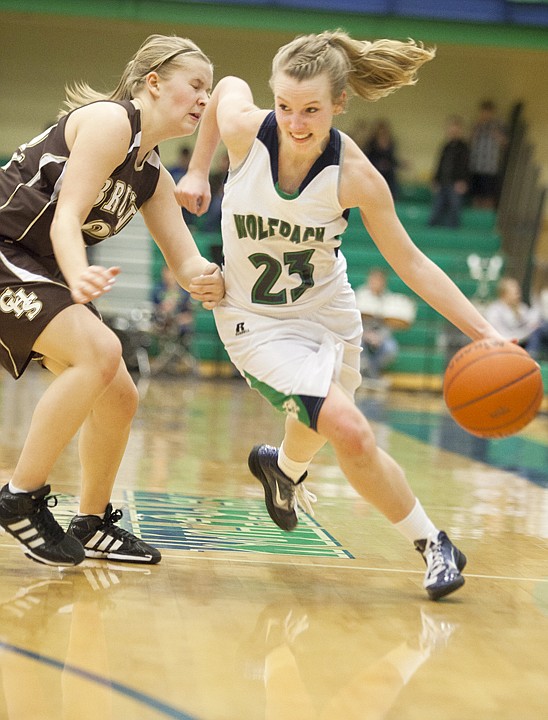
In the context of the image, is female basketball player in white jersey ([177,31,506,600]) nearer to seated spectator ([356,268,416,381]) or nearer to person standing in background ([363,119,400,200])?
seated spectator ([356,268,416,381])

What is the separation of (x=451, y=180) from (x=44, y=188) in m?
12.7

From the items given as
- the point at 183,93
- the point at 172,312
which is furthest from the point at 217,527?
the point at 172,312

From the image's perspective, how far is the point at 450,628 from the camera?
9.32 feet

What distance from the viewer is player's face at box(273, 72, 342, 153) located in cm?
298

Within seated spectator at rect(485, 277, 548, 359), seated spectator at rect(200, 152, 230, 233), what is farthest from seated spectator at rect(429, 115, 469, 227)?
seated spectator at rect(200, 152, 230, 233)

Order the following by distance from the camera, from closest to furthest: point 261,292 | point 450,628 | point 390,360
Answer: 1. point 450,628
2. point 261,292
3. point 390,360

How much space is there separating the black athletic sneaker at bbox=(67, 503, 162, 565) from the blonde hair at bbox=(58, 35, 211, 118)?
132 cm

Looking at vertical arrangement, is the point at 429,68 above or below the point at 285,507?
above

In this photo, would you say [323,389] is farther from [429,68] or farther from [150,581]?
[429,68]

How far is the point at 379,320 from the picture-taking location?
41.8 ft

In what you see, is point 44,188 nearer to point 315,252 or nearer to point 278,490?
point 315,252

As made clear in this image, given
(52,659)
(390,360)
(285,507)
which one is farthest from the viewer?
(390,360)

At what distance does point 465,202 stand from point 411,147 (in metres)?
1.53

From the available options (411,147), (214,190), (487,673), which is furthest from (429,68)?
(487,673)
